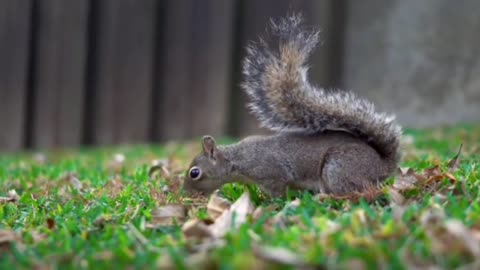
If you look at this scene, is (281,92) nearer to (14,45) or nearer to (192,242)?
(192,242)

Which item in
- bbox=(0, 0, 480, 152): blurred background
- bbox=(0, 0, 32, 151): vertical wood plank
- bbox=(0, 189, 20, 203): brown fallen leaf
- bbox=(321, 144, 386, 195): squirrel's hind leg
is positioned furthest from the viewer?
bbox=(0, 0, 32, 151): vertical wood plank

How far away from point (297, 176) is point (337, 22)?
4686mm

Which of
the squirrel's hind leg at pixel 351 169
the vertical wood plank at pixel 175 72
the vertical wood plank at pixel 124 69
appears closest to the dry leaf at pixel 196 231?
the squirrel's hind leg at pixel 351 169

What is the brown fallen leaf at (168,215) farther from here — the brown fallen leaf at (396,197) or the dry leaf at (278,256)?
the dry leaf at (278,256)

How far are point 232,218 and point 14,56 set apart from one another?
6191mm

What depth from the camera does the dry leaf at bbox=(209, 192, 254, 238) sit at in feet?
9.06

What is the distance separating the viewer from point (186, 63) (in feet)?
27.0

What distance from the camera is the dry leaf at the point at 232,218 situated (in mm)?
2762

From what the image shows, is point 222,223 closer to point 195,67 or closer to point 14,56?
point 195,67

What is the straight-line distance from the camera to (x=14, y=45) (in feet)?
27.8

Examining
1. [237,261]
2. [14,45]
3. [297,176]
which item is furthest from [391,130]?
[14,45]

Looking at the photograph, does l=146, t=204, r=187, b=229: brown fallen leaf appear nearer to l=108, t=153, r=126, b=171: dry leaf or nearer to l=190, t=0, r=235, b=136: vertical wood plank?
l=108, t=153, r=126, b=171: dry leaf

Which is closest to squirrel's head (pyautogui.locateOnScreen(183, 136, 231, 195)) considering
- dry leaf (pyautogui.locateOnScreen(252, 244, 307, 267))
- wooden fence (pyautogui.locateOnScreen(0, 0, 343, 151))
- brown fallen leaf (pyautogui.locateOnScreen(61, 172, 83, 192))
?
brown fallen leaf (pyautogui.locateOnScreen(61, 172, 83, 192))

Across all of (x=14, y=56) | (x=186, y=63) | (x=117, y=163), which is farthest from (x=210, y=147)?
(x=14, y=56)
